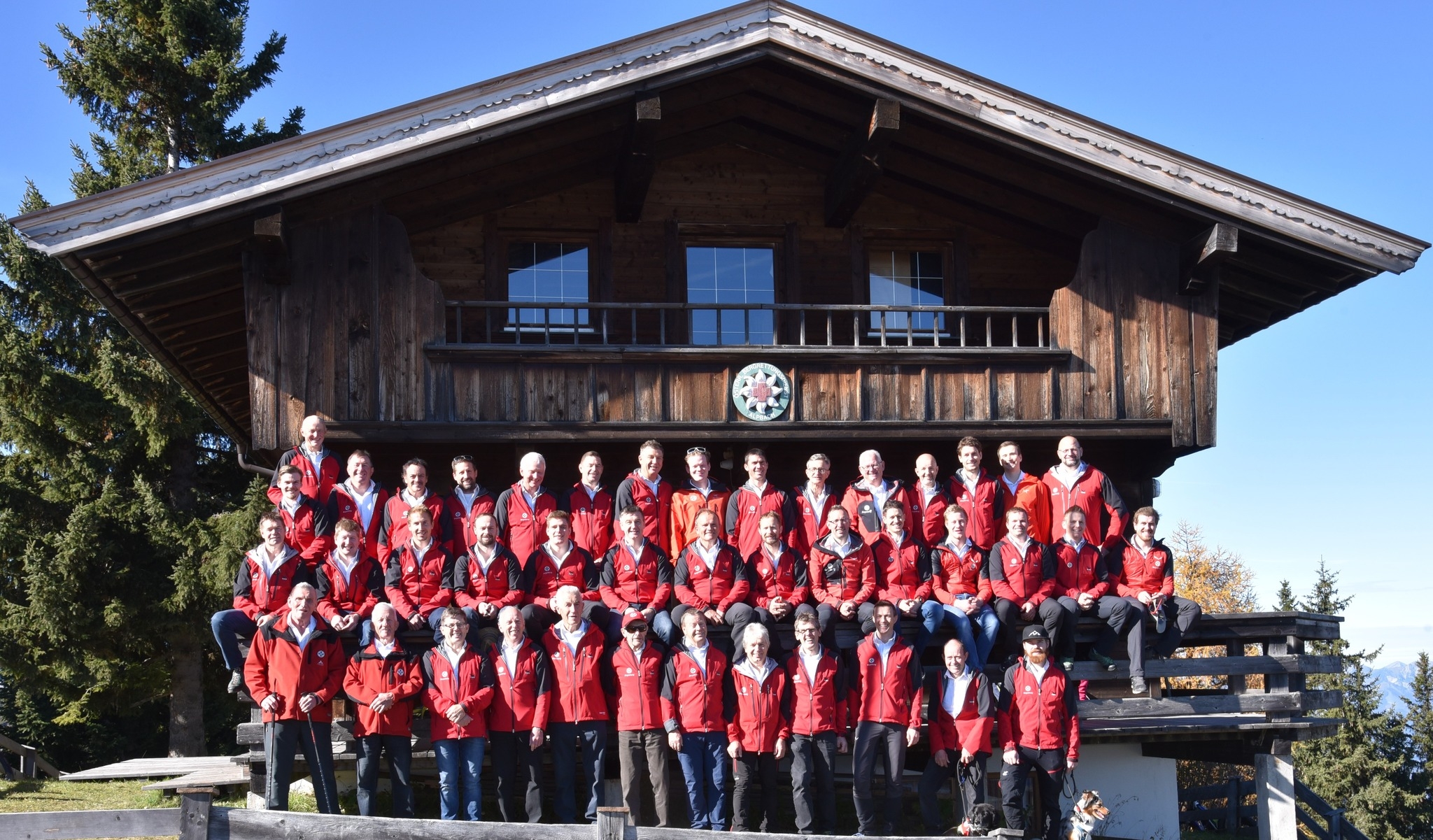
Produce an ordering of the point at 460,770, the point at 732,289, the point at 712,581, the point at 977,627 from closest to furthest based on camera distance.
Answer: the point at 460,770, the point at 712,581, the point at 977,627, the point at 732,289

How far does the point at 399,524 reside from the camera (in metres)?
10.2

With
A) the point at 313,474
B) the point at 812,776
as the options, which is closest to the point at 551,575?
the point at 313,474

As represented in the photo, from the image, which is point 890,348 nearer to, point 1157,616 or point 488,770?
point 1157,616

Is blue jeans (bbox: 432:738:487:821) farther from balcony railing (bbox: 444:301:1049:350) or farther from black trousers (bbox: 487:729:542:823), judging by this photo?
balcony railing (bbox: 444:301:1049:350)

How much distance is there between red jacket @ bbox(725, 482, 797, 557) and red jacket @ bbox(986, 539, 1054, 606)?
1662 mm

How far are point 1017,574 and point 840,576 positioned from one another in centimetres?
144

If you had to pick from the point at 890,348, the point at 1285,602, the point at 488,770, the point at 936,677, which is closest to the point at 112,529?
the point at 488,770

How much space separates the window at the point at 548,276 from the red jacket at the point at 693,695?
4.89m

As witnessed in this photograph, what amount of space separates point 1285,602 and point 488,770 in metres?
27.3

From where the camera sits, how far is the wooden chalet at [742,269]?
11445 millimetres

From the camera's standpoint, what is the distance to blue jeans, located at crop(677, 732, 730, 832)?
926 centimetres

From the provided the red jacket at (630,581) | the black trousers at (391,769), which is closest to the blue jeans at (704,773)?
the red jacket at (630,581)

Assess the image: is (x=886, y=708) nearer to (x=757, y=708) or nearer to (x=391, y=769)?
(x=757, y=708)

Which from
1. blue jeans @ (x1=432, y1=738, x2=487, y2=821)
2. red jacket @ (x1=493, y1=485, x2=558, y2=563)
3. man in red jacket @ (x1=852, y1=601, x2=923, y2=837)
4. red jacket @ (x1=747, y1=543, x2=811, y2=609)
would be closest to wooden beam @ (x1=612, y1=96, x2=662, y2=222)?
red jacket @ (x1=493, y1=485, x2=558, y2=563)
